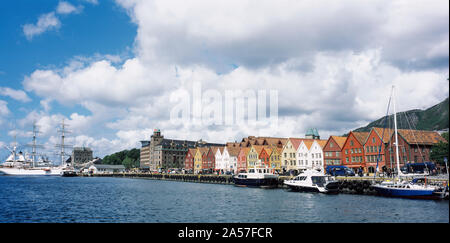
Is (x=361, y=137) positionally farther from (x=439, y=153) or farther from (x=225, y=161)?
(x=225, y=161)

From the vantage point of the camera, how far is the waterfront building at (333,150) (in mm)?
99625

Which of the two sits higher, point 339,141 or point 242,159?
point 339,141

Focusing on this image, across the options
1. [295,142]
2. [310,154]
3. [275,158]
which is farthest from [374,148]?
[275,158]

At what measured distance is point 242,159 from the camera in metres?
137

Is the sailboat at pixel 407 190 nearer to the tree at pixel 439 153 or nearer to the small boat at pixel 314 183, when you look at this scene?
the small boat at pixel 314 183

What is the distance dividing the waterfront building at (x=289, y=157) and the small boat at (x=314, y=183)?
141 feet

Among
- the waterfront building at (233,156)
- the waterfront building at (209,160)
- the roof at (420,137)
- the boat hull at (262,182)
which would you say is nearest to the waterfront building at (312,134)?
the waterfront building at (233,156)

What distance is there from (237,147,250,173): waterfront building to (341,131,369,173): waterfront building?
45721mm

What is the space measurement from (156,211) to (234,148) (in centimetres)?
10802

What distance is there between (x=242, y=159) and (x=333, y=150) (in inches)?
1779
